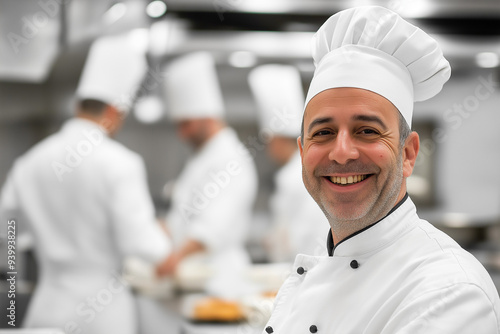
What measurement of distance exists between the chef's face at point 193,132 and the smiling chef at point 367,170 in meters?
2.05

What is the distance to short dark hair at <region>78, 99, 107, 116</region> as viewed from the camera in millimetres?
2822

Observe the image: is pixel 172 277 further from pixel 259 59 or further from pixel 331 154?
pixel 331 154

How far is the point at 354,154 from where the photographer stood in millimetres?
849

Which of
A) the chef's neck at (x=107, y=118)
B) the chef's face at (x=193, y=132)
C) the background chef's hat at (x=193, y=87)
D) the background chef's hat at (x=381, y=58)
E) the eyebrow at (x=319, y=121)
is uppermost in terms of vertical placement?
the background chef's hat at (x=193, y=87)

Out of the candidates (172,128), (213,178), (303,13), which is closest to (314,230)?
(213,178)

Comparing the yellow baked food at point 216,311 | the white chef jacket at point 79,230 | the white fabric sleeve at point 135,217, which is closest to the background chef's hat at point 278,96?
the white fabric sleeve at point 135,217

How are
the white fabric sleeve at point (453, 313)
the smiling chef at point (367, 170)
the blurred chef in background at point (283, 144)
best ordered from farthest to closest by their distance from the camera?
the blurred chef in background at point (283, 144) < the smiling chef at point (367, 170) < the white fabric sleeve at point (453, 313)

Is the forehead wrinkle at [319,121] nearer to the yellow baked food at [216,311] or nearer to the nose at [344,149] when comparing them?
the nose at [344,149]

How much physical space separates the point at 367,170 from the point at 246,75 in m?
2.24

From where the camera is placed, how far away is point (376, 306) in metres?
0.81

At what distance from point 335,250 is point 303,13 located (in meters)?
2.26

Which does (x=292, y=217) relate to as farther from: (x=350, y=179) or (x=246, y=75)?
(x=350, y=179)

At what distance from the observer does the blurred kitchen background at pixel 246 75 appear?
9.46 ft

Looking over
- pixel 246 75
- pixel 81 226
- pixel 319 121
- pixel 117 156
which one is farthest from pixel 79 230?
pixel 319 121
